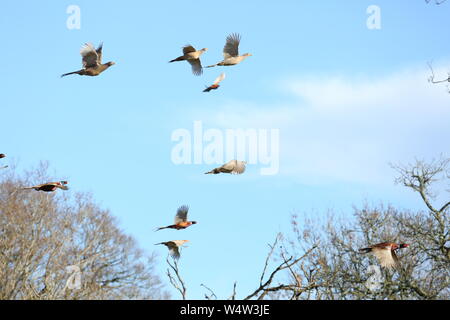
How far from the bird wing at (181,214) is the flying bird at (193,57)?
337 cm

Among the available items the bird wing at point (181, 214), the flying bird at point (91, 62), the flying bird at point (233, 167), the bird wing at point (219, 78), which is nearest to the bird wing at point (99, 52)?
the flying bird at point (91, 62)

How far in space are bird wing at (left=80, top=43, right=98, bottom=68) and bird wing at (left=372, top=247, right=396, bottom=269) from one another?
523 centimetres

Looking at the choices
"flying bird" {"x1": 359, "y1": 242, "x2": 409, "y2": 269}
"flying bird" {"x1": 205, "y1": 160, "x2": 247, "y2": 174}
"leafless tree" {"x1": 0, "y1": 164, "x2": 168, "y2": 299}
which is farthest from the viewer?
"leafless tree" {"x1": 0, "y1": 164, "x2": 168, "y2": 299}

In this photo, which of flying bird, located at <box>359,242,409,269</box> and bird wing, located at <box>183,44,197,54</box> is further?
bird wing, located at <box>183,44,197,54</box>

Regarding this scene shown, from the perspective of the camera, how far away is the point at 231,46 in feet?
34.8

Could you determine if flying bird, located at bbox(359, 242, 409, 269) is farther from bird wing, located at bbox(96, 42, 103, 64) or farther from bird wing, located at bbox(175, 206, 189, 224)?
bird wing, located at bbox(96, 42, 103, 64)

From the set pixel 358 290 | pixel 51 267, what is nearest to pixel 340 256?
pixel 358 290

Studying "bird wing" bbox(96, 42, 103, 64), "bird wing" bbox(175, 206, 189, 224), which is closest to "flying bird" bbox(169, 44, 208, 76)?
"bird wing" bbox(96, 42, 103, 64)

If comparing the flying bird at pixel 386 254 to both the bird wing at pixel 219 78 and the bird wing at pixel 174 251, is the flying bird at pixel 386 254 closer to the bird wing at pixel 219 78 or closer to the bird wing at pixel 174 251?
the bird wing at pixel 174 251

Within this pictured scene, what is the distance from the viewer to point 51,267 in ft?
80.5

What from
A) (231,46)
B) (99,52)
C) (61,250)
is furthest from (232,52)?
(61,250)

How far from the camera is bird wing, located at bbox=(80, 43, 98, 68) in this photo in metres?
9.73

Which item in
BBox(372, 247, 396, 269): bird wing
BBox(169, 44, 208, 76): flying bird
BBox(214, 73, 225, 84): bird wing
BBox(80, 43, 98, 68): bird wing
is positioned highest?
BBox(169, 44, 208, 76): flying bird
